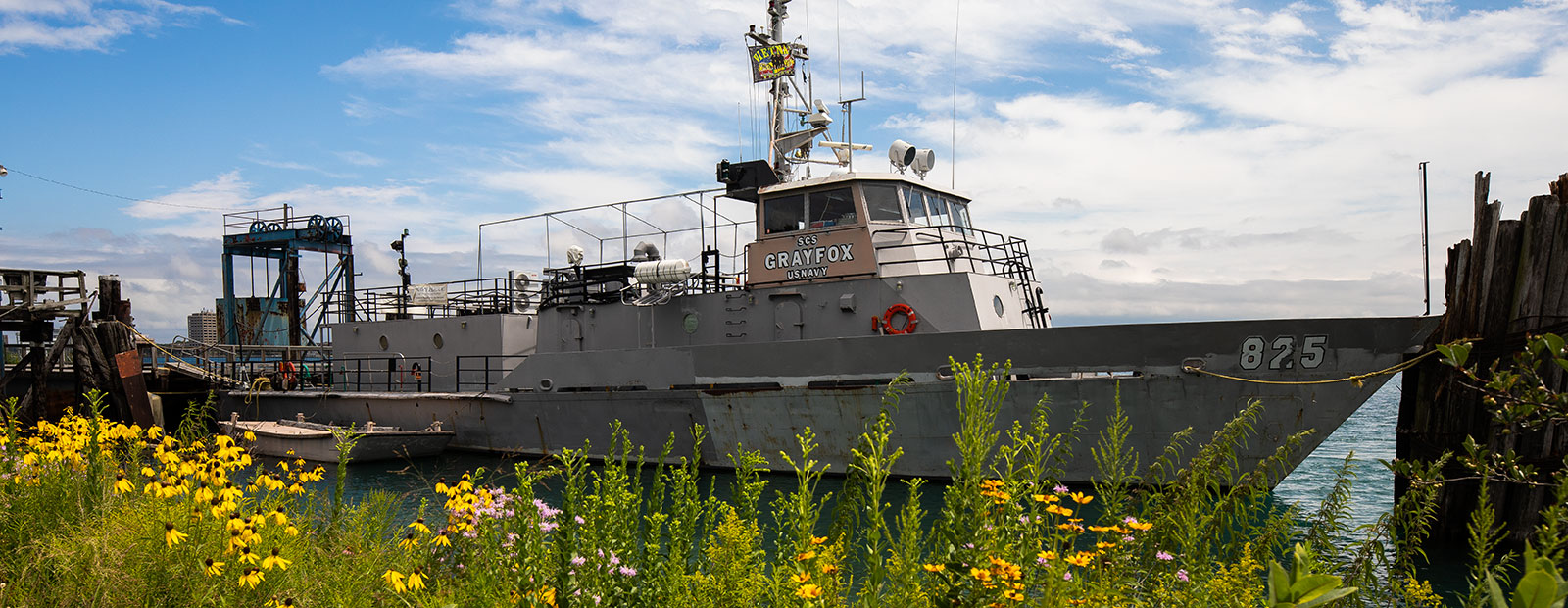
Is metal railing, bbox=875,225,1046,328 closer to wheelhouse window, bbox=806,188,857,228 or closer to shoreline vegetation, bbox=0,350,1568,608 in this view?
wheelhouse window, bbox=806,188,857,228

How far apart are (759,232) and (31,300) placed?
14.6 meters

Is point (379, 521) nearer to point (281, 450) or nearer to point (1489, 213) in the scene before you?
point (1489, 213)

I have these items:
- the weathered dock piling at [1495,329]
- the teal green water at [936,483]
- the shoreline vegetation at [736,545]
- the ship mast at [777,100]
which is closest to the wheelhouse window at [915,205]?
the ship mast at [777,100]

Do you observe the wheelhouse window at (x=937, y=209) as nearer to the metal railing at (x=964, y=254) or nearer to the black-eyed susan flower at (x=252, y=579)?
the metal railing at (x=964, y=254)

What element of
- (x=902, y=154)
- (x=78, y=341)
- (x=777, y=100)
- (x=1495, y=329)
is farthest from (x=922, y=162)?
(x=78, y=341)

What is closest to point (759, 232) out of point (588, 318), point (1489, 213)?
point (588, 318)

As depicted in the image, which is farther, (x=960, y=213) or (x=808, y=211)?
(x=960, y=213)

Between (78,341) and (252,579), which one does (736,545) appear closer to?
(252,579)

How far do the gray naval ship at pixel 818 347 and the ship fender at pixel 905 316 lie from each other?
30 millimetres

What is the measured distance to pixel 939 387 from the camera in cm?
1134

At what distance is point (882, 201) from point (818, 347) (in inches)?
102

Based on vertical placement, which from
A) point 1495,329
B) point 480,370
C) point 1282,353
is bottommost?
point 480,370

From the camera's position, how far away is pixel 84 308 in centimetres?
1852

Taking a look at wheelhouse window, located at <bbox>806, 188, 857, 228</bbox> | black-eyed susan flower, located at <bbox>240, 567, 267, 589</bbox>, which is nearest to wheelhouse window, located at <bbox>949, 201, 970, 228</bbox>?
wheelhouse window, located at <bbox>806, 188, 857, 228</bbox>
